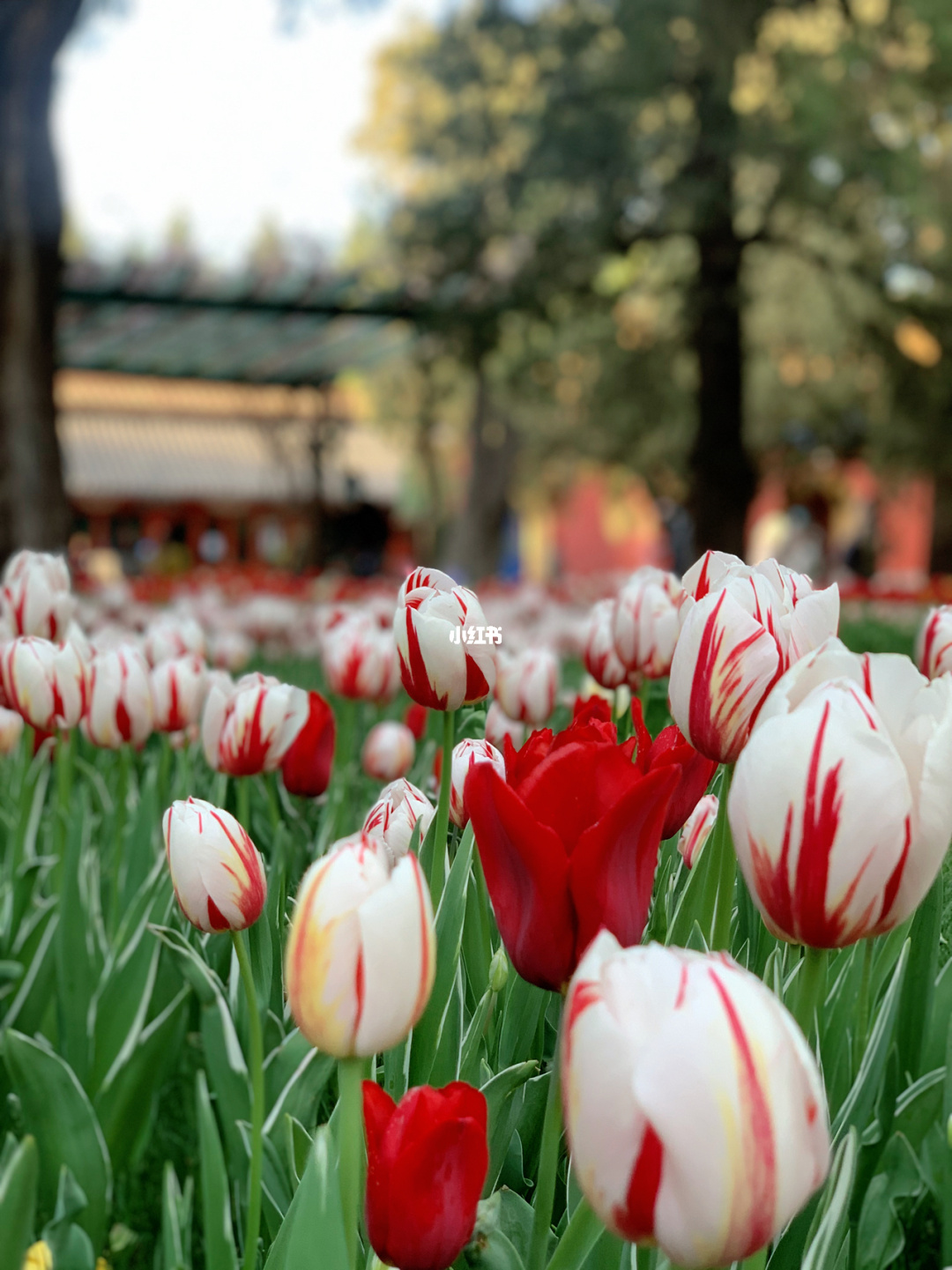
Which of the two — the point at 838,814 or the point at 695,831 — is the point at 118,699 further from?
the point at 838,814

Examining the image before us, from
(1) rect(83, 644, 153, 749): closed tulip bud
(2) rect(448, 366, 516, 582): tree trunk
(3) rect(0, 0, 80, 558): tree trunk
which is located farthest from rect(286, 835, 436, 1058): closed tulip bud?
(2) rect(448, 366, 516, 582): tree trunk

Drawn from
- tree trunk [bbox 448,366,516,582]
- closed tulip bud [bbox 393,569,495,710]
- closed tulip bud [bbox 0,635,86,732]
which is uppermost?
closed tulip bud [bbox 393,569,495,710]

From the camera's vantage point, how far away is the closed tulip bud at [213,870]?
3.06ft

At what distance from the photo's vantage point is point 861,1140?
975mm

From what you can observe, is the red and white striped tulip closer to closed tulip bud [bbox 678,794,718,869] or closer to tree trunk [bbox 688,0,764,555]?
closed tulip bud [bbox 678,794,718,869]

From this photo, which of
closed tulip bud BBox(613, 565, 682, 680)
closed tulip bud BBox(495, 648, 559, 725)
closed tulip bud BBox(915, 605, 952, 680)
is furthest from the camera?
closed tulip bud BBox(495, 648, 559, 725)

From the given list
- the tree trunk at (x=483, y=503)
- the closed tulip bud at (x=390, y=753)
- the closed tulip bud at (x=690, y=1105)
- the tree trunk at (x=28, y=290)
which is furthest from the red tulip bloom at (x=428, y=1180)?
the tree trunk at (x=483, y=503)

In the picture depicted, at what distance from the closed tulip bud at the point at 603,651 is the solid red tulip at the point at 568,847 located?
0.97 metres

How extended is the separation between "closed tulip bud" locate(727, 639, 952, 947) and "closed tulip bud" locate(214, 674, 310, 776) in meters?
0.86

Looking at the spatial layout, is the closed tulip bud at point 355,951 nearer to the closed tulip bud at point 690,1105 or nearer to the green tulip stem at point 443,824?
the closed tulip bud at point 690,1105

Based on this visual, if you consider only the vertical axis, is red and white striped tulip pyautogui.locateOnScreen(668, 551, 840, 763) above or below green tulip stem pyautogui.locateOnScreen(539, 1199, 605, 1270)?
above

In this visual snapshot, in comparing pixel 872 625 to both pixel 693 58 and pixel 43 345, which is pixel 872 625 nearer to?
pixel 43 345

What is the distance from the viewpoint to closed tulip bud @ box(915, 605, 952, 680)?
4.52 feet

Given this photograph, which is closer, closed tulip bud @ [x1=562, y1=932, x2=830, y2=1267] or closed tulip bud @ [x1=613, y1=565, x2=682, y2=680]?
closed tulip bud @ [x1=562, y1=932, x2=830, y2=1267]
